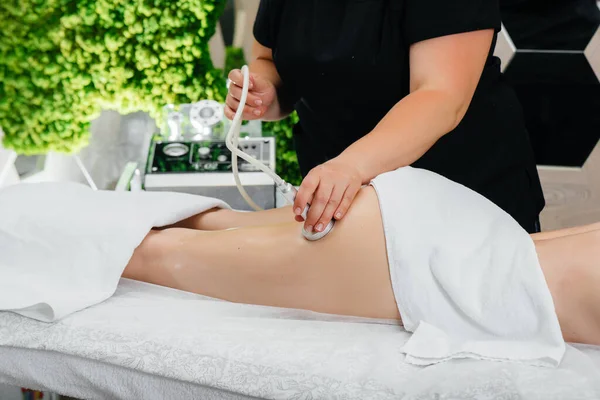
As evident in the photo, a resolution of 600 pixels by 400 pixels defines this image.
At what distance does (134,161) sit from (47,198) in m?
1.63

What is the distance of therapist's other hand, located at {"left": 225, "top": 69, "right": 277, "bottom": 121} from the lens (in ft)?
4.15

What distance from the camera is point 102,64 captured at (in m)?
2.69

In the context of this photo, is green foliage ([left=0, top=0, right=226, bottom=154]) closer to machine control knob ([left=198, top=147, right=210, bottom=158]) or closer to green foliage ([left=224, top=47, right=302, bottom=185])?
green foliage ([left=224, top=47, right=302, bottom=185])

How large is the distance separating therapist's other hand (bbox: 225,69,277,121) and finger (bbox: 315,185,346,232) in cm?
38

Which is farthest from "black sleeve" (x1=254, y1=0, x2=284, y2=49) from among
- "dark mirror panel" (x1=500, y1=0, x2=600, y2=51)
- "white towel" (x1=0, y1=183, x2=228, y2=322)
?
"dark mirror panel" (x1=500, y1=0, x2=600, y2=51)

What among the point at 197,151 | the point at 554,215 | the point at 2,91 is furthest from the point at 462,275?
the point at 2,91

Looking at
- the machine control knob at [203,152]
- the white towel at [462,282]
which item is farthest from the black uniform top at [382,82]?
the machine control knob at [203,152]

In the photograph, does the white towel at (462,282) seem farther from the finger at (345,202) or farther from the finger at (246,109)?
the finger at (246,109)

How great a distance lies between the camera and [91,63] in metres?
2.69

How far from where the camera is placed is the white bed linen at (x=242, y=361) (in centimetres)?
87

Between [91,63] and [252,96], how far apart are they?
157 cm

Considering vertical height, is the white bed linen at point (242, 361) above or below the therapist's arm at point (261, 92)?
below

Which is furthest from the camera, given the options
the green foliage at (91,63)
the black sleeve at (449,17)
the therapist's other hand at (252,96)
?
the green foliage at (91,63)

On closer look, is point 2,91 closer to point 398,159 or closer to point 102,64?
point 102,64
